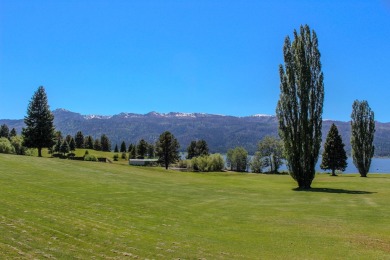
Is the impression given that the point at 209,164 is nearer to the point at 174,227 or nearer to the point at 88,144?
the point at 88,144

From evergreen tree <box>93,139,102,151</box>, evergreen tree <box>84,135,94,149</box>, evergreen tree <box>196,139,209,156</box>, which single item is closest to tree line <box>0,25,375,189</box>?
evergreen tree <box>196,139,209,156</box>

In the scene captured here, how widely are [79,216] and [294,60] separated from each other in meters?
30.9

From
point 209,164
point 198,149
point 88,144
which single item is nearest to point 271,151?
point 209,164

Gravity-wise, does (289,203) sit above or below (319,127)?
below

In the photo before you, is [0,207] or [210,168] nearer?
[0,207]

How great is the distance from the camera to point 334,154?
7638cm

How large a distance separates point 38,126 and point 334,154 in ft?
199

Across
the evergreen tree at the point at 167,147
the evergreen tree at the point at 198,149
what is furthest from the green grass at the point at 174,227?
the evergreen tree at the point at 198,149

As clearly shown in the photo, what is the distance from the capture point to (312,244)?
508 inches

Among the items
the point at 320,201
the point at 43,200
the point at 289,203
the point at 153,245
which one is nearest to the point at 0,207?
the point at 43,200

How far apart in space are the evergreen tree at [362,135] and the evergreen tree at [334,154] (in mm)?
9550

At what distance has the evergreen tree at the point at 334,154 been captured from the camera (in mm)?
76000

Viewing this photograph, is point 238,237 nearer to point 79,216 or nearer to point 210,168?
point 79,216

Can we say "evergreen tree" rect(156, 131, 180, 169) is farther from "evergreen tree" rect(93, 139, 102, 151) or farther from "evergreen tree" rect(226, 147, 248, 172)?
"evergreen tree" rect(93, 139, 102, 151)
